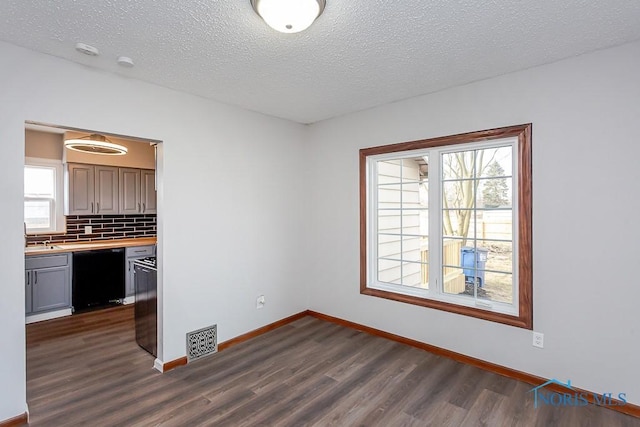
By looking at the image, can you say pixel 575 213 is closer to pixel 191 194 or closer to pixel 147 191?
pixel 191 194

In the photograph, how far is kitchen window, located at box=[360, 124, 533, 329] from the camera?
2752mm

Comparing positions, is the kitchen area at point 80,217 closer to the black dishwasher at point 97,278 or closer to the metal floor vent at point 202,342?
the black dishwasher at point 97,278

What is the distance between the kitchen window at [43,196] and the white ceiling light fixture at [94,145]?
2.23 ft

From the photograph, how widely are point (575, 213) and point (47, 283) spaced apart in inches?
230

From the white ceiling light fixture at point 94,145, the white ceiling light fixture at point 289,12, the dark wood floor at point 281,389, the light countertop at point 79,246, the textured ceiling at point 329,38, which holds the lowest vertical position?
the dark wood floor at point 281,389

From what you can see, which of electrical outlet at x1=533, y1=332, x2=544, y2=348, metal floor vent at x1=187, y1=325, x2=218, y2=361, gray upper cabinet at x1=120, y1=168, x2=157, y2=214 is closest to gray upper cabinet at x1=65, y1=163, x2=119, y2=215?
gray upper cabinet at x1=120, y1=168, x2=157, y2=214

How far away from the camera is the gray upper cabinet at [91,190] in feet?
15.3

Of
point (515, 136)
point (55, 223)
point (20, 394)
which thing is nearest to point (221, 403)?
point (20, 394)

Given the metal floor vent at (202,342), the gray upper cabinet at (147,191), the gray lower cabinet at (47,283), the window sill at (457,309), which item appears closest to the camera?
the window sill at (457,309)

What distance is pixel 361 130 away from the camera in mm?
3777

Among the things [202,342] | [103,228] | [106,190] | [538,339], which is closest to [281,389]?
[202,342]

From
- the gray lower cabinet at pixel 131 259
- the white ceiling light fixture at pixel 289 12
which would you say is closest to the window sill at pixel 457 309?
the white ceiling light fixture at pixel 289 12

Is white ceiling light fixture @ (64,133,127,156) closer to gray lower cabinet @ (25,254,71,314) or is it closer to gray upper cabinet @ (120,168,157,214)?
gray upper cabinet @ (120,168,157,214)

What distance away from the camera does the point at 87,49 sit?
223 cm
